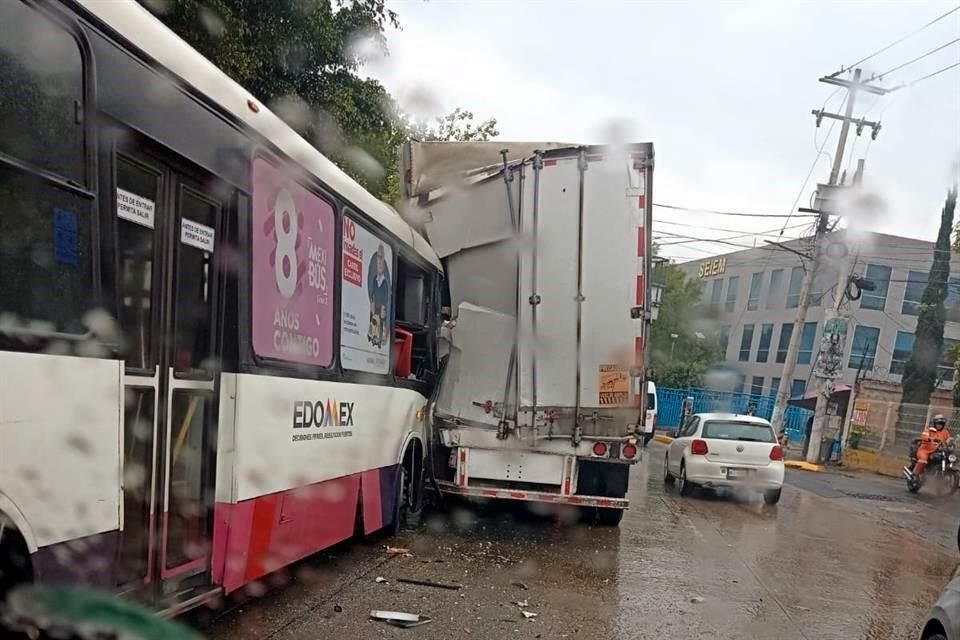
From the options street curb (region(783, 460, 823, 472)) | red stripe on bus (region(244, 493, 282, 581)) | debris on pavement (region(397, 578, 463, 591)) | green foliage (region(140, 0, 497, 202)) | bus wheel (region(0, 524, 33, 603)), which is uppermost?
green foliage (region(140, 0, 497, 202))

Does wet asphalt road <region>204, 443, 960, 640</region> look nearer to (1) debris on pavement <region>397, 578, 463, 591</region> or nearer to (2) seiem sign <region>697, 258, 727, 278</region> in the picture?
(1) debris on pavement <region>397, 578, 463, 591</region>

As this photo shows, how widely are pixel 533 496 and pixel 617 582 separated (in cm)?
146

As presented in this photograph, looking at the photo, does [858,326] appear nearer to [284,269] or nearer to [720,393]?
[720,393]

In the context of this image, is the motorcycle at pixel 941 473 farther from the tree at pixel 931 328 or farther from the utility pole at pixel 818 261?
the tree at pixel 931 328

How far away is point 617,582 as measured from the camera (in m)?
7.12

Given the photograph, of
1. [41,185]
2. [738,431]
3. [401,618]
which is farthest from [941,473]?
[41,185]

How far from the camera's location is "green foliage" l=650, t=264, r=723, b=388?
46531 millimetres

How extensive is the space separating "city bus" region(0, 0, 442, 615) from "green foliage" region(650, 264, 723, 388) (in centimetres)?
4155

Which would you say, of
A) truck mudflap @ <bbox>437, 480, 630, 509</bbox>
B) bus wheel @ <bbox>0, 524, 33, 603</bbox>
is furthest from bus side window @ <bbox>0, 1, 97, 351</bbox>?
truck mudflap @ <bbox>437, 480, 630, 509</bbox>

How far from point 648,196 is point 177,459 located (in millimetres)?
5288

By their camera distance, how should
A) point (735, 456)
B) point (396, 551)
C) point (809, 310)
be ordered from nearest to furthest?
point (396, 551) < point (735, 456) < point (809, 310)

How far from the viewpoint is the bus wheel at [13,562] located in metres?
2.96

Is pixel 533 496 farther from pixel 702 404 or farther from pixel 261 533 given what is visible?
pixel 702 404

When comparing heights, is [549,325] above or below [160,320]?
below
